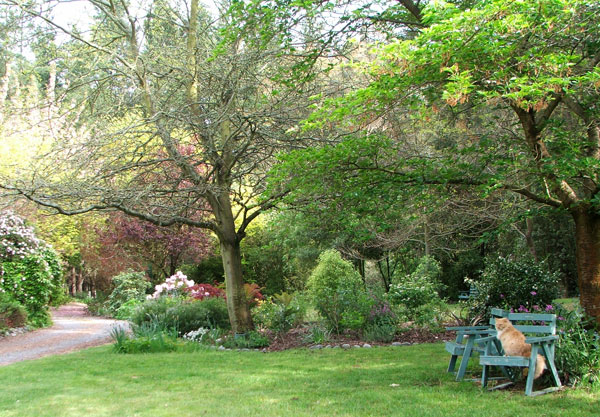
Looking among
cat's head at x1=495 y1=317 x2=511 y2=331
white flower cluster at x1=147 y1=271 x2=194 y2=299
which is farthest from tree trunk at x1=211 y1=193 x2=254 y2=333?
cat's head at x1=495 y1=317 x2=511 y2=331

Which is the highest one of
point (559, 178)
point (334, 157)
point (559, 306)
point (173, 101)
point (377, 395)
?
point (173, 101)

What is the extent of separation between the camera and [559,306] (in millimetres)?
7379

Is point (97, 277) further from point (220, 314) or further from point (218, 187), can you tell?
point (218, 187)

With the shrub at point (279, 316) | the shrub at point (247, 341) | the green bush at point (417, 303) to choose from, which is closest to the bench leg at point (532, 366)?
the green bush at point (417, 303)

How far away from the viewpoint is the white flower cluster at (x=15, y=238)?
553 inches

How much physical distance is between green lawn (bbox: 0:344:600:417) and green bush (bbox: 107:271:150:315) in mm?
9435

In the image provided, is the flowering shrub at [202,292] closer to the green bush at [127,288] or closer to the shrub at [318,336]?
the green bush at [127,288]

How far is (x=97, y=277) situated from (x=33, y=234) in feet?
38.0

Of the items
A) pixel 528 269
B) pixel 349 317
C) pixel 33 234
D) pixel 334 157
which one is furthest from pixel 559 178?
pixel 33 234

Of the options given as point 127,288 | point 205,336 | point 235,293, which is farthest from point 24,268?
point 235,293

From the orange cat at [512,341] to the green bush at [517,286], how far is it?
3.76m

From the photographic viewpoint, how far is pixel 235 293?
10.9 metres

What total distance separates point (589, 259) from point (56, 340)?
38.4 feet

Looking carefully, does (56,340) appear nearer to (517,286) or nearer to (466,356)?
(466,356)
